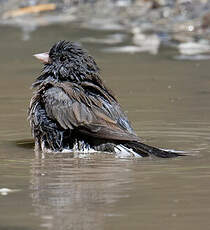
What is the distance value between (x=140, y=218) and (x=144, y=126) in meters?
3.33

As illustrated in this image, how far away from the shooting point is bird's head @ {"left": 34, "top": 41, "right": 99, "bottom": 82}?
25.6 ft

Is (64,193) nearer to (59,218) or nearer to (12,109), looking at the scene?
(59,218)

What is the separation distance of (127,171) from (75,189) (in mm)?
695

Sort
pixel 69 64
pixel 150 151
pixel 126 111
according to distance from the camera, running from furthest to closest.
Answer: pixel 126 111
pixel 69 64
pixel 150 151

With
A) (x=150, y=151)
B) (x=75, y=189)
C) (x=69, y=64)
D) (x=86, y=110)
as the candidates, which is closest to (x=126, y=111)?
(x=69, y=64)

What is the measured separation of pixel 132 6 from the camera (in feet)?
55.9

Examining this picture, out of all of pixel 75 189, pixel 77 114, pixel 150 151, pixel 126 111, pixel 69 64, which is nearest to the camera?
pixel 75 189

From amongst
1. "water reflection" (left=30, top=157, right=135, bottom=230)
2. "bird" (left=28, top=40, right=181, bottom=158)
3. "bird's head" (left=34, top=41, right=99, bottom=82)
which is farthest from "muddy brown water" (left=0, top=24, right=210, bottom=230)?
A: "bird's head" (left=34, top=41, right=99, bottom=82)

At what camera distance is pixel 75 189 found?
5938 mm

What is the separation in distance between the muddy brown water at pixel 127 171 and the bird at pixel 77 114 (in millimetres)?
175

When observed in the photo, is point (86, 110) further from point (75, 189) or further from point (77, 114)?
point (75, 189)

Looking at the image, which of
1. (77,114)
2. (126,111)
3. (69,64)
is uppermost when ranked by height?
(69,64)

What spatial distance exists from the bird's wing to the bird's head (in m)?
0.13

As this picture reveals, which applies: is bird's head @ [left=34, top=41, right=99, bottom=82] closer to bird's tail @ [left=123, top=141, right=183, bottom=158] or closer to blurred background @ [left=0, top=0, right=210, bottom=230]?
blurred background @ [left=0, top=0, right=210, bottom=230]
